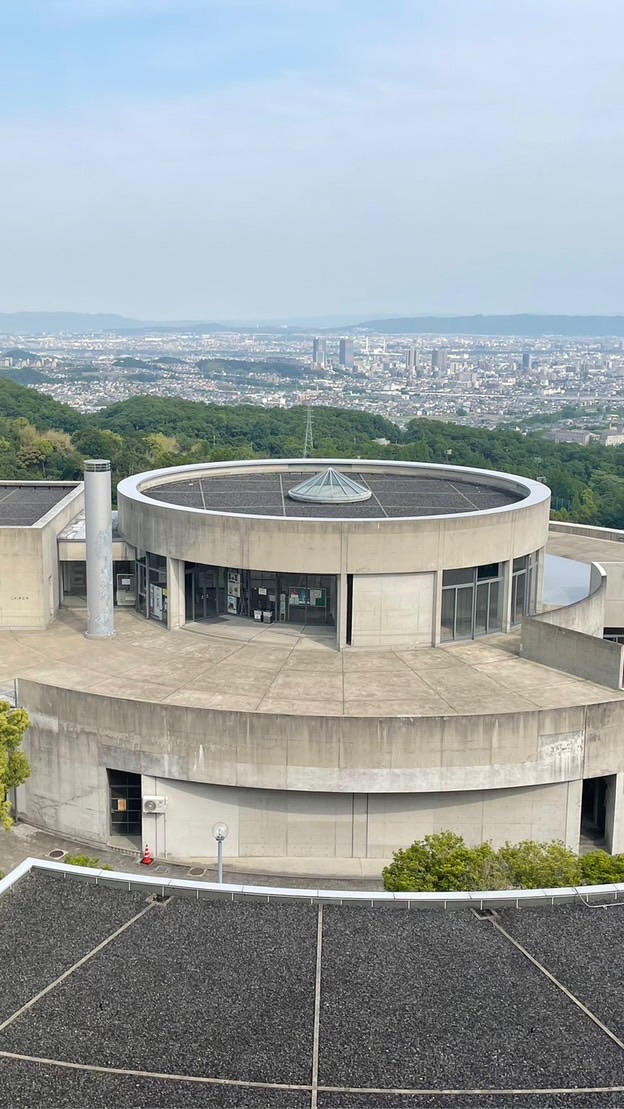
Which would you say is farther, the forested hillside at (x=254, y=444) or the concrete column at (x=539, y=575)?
the forested hillside at (x=254, y=444)

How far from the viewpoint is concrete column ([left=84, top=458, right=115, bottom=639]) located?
41.0 metres

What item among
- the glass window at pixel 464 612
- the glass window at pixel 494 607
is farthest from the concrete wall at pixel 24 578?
the glass window at pixel 494 607

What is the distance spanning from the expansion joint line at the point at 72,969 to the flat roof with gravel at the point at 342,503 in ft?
74.0

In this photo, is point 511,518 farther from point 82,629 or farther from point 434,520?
point 82,629

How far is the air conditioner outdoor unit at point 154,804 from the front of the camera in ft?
108

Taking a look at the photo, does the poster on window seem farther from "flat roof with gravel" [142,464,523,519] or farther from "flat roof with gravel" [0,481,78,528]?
"flat roof with gravel" [0,481,78,528]

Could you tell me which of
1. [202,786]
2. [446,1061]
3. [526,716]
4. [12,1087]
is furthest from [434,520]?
[12,1087]

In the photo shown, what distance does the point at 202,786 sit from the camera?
32969 millimetres

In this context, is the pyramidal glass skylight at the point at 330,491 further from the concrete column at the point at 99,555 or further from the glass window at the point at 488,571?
the concrete column at the point at 99,555

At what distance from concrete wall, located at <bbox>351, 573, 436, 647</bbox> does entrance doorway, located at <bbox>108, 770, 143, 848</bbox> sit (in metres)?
10.5

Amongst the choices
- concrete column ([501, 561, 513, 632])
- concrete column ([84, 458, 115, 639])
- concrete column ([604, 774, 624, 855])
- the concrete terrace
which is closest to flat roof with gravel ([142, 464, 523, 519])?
concrete column ([501, 561, 513, 632])

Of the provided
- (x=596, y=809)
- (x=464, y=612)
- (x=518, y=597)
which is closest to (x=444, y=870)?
(x=596, y=809)

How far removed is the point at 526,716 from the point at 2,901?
16.4m

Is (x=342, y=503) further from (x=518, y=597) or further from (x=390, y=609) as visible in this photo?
(x=518, y=597)
